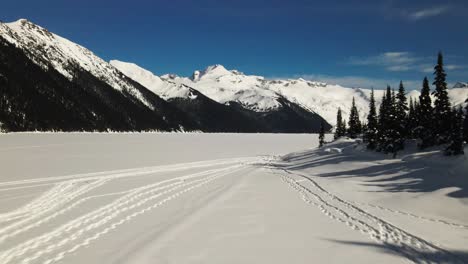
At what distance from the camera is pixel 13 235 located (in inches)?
502

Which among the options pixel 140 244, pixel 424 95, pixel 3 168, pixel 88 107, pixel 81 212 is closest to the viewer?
pixel 140 244

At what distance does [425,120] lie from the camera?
54125mm

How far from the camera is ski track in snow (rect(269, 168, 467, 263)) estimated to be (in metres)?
10.9

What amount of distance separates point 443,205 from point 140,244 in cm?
1470

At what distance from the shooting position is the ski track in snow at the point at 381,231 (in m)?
10.9

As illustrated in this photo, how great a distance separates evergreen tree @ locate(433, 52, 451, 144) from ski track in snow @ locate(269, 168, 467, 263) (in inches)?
1338

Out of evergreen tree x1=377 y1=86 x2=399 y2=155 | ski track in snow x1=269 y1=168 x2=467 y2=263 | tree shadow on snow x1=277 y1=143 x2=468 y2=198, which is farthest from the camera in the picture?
evergreen tree x1=377 y1=86 x2=399 y2=155

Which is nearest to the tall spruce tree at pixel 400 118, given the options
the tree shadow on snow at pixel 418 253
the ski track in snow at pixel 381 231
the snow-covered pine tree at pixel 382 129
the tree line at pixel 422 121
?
the tree line at pixel 422 121

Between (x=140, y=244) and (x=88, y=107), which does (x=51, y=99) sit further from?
(x=140, y=244)

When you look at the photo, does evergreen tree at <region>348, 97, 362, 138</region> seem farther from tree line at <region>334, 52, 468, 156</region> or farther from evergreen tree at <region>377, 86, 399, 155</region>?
evergreen tree at <region>377, 86, 399, 155</region>

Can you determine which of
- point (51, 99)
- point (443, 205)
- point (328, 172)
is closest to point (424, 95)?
point (328, 172)

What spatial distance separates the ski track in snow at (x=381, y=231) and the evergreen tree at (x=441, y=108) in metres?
34.0

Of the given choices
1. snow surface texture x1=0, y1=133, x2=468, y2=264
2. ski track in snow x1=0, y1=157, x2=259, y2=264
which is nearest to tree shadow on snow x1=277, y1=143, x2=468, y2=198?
snow surface texture x1=0, y1=133, x2=468, y2=264

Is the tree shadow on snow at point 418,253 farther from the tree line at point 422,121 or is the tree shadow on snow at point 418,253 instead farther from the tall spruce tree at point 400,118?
the tall spruce tree at point 400,118
